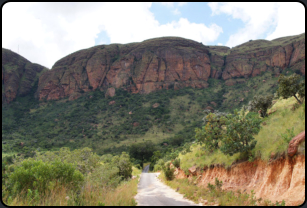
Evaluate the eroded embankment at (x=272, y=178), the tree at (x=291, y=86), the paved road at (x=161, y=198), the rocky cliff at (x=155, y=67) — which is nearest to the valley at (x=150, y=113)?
the eroded embankment at (x=272, y=178)

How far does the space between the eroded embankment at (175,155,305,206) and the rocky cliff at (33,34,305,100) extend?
88301 millimetres

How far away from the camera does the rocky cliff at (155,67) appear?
9919 centimetres

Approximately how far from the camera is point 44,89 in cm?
10888

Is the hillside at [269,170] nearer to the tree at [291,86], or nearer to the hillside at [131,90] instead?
the tree at [291,86]

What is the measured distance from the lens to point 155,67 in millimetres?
106812

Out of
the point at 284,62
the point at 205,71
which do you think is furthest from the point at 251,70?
the point at 205,71

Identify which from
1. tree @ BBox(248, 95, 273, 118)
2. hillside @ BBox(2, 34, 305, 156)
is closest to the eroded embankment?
tree @ BBox(248, 95, 273, 118)

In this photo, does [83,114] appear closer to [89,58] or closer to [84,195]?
[89,58]

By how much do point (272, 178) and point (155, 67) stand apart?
333 feet

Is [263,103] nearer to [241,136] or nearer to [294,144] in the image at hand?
[241,136]

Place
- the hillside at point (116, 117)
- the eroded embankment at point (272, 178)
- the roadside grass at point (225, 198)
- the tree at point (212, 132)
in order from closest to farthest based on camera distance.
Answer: the eroded embankment at point (272, 178)
the roadside grass at point (225, 198)
the tree at point (212, 132)
the hillside at point (116, 117)

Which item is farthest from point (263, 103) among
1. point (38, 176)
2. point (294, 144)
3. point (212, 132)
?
point (38, 176)

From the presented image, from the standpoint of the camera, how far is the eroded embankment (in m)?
6.99

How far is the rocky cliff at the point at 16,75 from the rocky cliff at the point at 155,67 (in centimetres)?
1126
